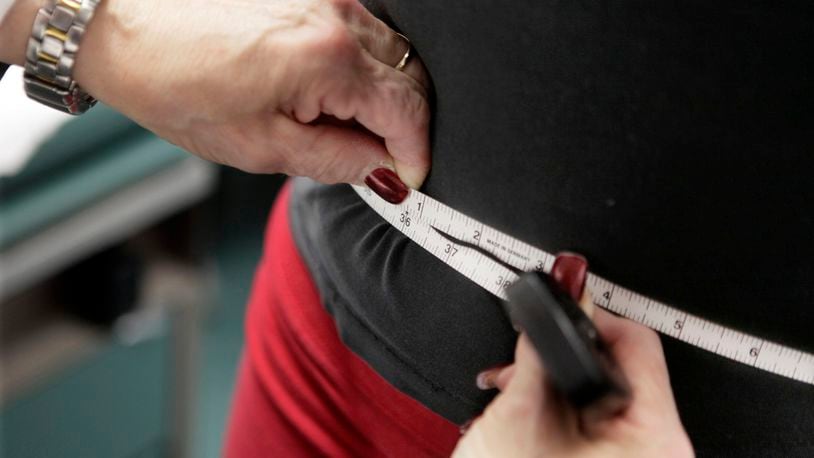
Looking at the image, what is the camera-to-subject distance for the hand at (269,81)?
65 centimetres

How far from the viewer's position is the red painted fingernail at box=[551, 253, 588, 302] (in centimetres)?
59

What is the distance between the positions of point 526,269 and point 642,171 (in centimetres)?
12

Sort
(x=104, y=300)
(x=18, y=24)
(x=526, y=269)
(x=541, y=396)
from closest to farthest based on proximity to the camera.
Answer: (x=541, y=396), (x=526, y=269), (x=18, y=24), (x=104, y=300)

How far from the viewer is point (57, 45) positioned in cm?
71

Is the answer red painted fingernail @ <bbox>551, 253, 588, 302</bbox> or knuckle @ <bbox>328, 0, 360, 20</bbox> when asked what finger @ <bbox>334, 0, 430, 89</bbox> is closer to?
knuckle @ <bbox>328, 0, 360, 20</bbox>

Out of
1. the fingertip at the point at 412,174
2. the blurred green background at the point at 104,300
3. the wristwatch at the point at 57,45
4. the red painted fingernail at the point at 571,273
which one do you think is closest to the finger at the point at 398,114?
the fingertip at the point at 412,174

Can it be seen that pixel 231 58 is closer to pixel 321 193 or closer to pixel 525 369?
pixel 321 193

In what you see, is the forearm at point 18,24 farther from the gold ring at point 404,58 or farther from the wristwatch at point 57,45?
the gold ring at point 404,58

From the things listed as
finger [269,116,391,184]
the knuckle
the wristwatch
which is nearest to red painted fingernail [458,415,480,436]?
finger [269,116,391,184]

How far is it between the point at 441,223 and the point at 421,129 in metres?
0.07

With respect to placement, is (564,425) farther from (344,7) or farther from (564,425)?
(344,7)

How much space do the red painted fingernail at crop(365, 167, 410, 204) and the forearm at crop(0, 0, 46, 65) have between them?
1.01 ft

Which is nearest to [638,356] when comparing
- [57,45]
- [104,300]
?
[57,45]

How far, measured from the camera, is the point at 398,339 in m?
0.70
